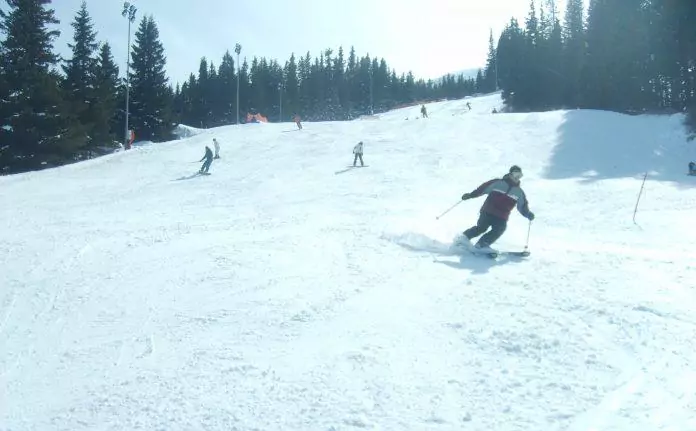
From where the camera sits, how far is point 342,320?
21.5ft

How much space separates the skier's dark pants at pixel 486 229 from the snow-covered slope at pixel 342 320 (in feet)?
2.50

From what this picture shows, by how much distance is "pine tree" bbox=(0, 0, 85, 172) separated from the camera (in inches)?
1436

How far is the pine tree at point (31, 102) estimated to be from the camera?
36469 millimetres

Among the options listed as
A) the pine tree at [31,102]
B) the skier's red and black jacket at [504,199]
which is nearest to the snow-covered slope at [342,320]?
the skier's red and black jacket at [504,199]

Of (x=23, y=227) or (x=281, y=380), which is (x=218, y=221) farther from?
(x=281, y=380)

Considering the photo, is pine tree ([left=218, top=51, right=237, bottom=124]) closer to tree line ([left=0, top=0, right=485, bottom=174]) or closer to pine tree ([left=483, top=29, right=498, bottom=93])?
tree line ([left=0, top=0, right=485, bottom=174])

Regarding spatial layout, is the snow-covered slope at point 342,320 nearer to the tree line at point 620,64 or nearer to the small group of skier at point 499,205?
the small group of skier at point 499,205

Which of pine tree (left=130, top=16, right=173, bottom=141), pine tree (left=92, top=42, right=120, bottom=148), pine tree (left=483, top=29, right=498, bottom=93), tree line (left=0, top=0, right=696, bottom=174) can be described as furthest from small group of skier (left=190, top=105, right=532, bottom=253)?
pine tree (left=483, top=29, right=498, bottom=93)

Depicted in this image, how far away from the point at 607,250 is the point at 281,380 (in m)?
7.65

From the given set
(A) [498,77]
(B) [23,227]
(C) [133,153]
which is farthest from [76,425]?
(A) [498,77]

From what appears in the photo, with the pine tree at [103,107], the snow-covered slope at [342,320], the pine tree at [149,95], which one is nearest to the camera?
the snow-covered slope at [342,320]

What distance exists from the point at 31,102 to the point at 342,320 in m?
38.0

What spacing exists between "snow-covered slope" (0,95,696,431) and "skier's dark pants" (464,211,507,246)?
762 mm

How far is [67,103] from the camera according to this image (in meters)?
39.8
